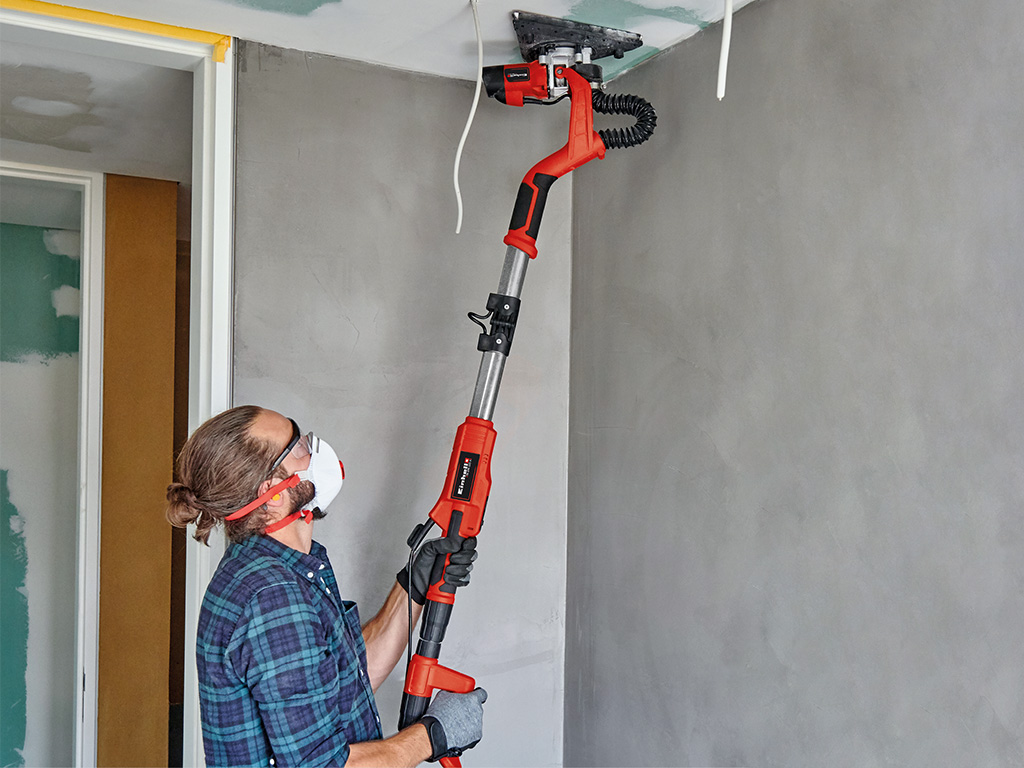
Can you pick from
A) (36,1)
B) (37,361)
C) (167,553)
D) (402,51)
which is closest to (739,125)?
(402,51)

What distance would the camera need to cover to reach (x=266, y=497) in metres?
1.41

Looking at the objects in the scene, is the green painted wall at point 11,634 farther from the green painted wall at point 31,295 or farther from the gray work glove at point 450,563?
the gray work glove at point 450,563

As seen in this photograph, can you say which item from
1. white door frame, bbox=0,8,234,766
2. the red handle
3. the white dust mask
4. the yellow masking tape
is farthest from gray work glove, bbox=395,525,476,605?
the yellow masking tape

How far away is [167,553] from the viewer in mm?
3482

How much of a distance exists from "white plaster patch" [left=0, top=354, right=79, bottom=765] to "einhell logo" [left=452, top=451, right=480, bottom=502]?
264 cm

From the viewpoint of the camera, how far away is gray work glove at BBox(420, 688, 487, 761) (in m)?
1.54

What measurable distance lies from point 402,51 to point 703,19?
707 mm

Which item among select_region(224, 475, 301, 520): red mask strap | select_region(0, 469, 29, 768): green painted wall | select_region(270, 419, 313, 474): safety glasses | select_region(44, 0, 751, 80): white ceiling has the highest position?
select_region(44, 0, 751, 80): white ceiling

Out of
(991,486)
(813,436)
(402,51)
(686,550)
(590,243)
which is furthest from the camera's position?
(590,243)

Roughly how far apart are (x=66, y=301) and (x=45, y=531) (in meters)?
1.02

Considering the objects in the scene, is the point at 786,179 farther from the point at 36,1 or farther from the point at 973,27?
the point at 36,1

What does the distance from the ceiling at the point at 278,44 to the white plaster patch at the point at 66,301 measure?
115 centimetres

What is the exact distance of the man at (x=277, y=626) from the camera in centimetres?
127

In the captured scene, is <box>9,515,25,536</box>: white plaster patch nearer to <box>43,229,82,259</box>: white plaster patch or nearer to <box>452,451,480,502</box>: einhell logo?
<box>43,229,82,259</box>: white plaster patch
